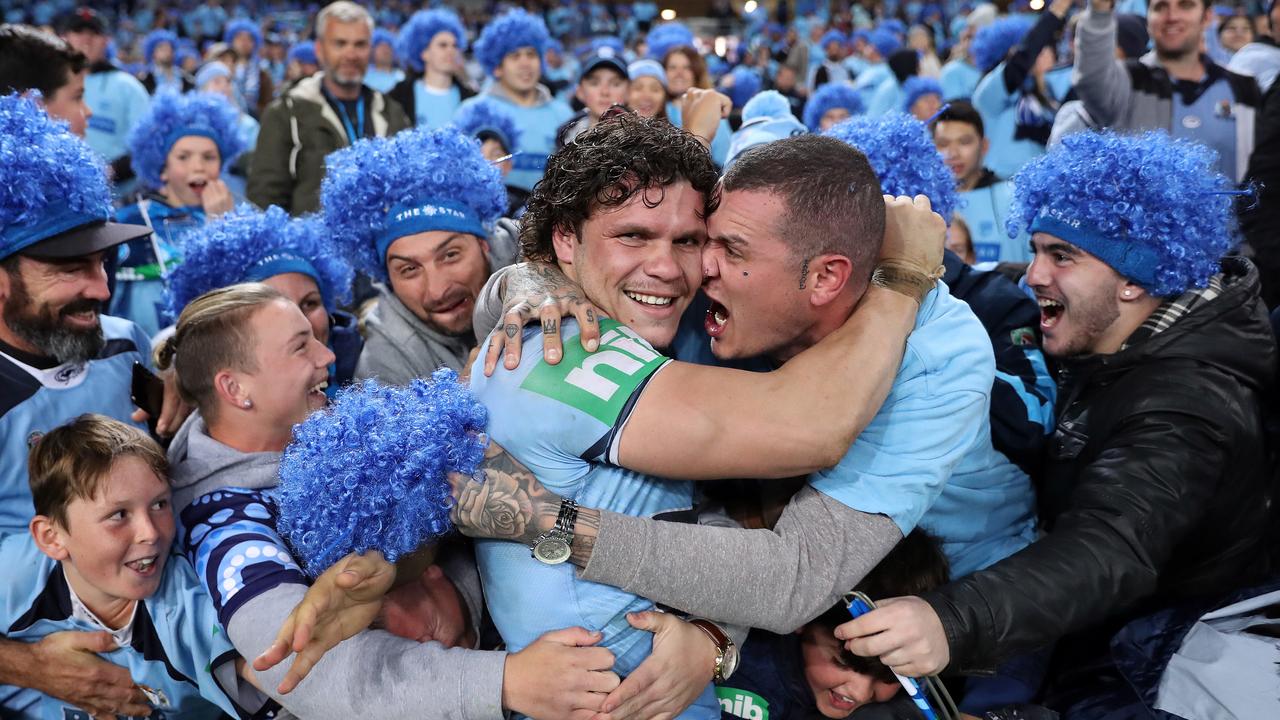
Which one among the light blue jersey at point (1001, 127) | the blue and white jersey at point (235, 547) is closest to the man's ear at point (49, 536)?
the blue and white jersey at point (235, 547)

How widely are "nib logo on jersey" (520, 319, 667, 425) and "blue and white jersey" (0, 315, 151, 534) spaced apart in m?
1.81

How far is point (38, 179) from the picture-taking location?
10.3 ft

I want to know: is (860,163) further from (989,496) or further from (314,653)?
(314,653)

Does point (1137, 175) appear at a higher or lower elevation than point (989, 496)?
higher

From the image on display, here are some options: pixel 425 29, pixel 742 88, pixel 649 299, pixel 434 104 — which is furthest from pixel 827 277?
pixel 425 29

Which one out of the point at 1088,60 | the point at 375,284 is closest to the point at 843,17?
the point at 1088,60

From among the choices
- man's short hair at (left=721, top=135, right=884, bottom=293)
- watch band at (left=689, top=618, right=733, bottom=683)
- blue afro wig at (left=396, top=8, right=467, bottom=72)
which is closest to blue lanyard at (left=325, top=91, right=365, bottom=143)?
blue afro wig at (left=396, top=8, right=467, bottom=72)

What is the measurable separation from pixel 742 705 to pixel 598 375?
1.09m

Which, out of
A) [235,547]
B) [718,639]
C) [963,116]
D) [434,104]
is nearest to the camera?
[718,639]

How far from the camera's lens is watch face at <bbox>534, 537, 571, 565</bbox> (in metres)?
2.15

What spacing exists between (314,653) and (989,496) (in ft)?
6.16

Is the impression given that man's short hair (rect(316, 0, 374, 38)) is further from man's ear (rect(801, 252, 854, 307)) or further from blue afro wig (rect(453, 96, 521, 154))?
man's ear (rect(801, 252, 854, 307))

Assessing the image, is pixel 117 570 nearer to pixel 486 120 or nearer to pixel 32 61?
pixel 32 61

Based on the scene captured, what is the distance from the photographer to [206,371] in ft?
9.63
